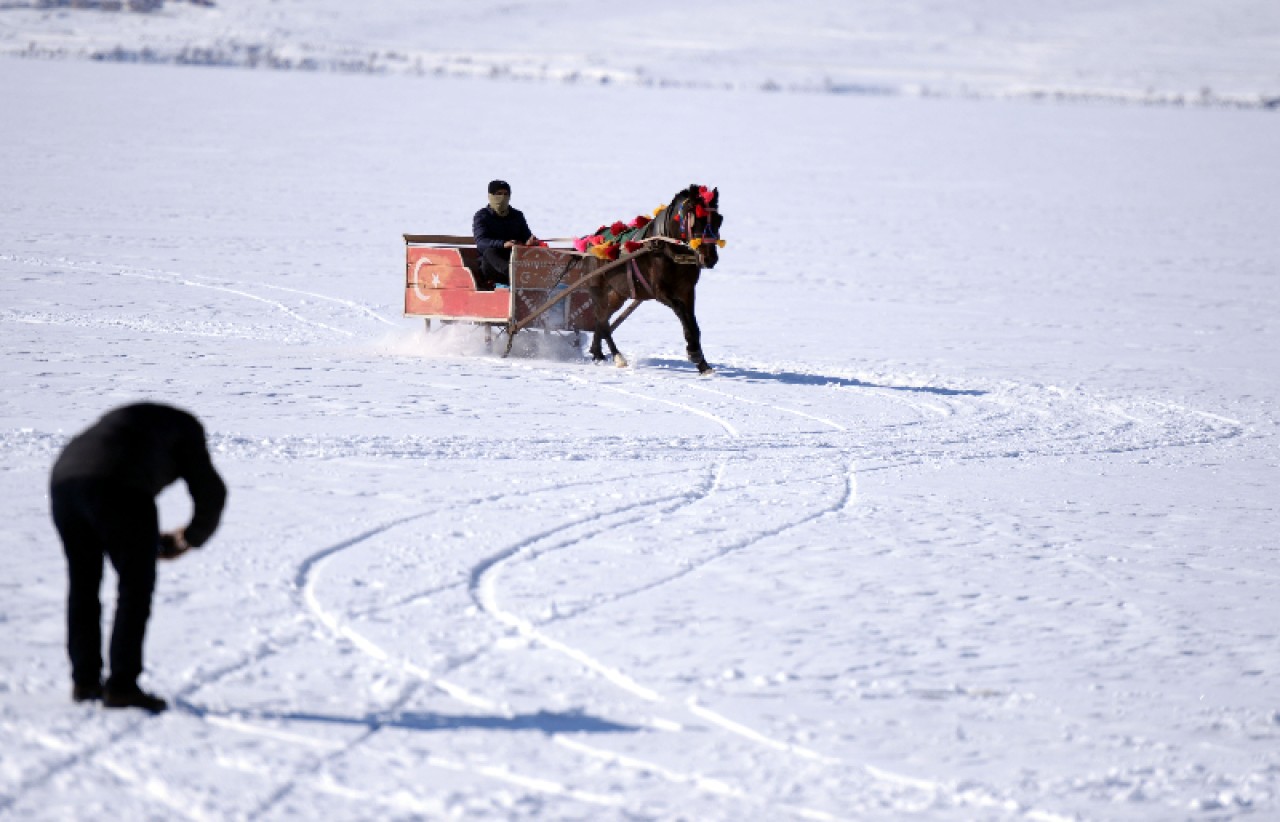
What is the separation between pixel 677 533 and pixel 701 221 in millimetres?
4208

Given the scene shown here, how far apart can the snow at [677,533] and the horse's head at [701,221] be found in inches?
34.6

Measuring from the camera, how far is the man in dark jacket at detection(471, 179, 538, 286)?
12.4 meters

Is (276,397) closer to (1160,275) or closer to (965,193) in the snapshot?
(1160,275)

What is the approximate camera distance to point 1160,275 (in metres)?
19.8

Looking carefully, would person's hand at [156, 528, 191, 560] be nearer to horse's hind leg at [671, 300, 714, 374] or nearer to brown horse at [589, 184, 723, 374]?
brown horse at [589, 184, 723, 374]

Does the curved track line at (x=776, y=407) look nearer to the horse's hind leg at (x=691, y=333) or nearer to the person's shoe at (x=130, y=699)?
the horse's hind leg at (x=691, y=333)

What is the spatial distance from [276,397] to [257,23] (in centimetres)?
9333

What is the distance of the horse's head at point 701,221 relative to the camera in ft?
37.9

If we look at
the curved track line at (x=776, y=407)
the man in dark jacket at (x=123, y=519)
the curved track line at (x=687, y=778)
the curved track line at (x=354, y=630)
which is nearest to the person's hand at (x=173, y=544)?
the man in dark jacket at (x=123, y=519)

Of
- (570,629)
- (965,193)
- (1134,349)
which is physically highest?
(965,193)

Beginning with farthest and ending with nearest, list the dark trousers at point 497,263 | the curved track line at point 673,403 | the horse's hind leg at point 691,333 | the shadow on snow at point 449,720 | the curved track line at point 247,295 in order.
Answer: the curved track line at point 247,295
the dark trousers at point 497,263
the horse's hind leg at point 691,333
the curved track line at point 673,403
the shadow on snow at point 449,720

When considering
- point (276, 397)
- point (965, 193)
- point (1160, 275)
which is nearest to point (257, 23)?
point (965, 193)

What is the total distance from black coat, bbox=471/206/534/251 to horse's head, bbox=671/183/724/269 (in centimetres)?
124

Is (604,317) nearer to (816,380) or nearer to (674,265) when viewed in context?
(674,265)
